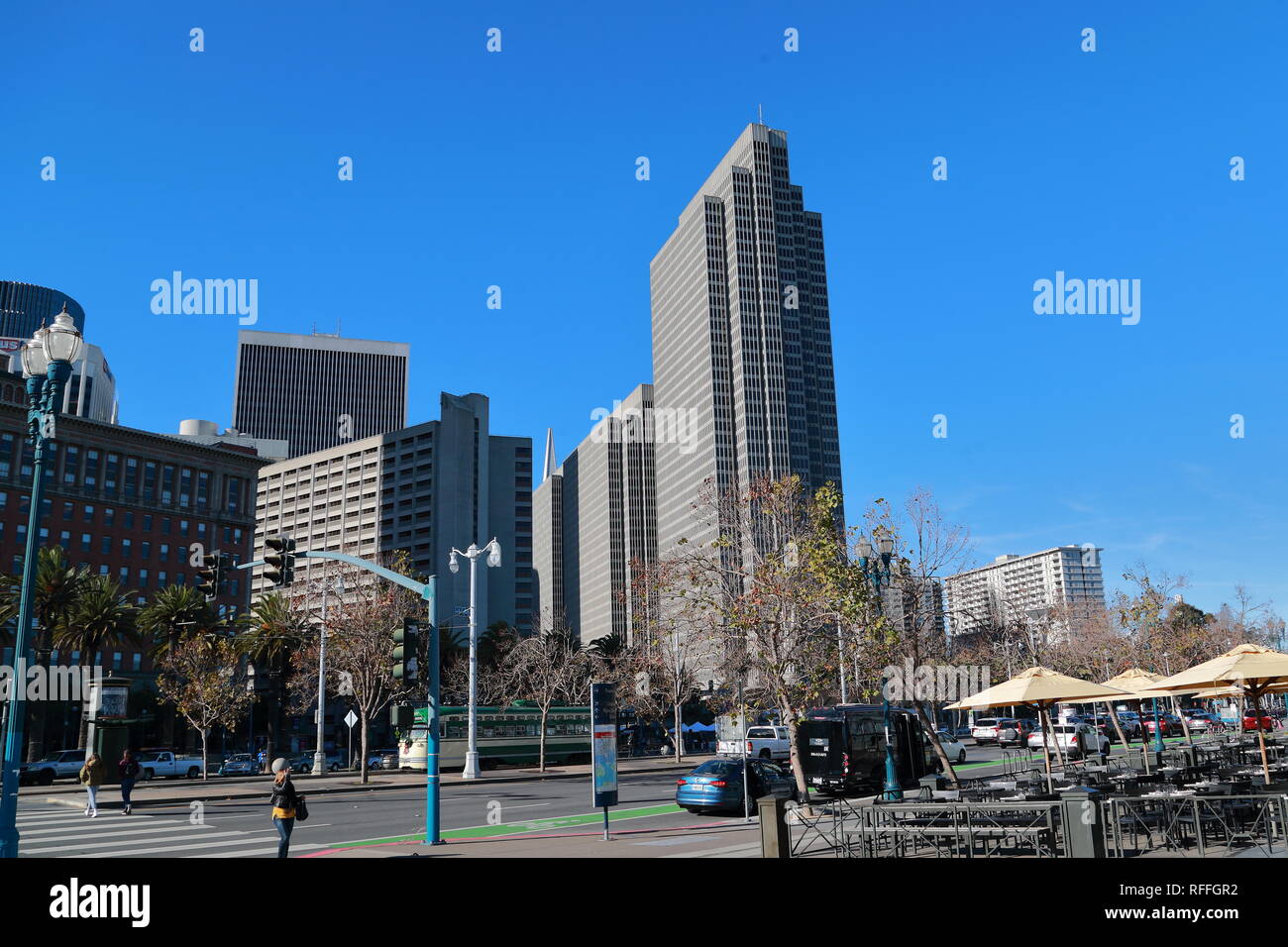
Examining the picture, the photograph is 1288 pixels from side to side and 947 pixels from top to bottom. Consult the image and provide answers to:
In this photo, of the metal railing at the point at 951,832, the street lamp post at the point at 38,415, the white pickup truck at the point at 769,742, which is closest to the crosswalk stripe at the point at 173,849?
the street lamp post at the point at 38,415

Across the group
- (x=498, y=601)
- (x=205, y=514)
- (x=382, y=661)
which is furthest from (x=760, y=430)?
(x=382, y=661)

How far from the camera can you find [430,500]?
453 feet

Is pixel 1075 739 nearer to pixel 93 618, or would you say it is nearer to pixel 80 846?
pixel 80 846

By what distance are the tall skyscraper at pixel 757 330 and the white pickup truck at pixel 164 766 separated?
127 metres

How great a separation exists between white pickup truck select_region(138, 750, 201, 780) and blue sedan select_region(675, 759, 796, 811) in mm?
35911

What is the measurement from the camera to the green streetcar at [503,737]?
47250 mm

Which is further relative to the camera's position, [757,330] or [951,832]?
[757,330]

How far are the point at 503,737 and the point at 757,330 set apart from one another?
13898cm

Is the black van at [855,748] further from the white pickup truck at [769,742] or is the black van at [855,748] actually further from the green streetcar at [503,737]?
the green streetcar at [503,737]

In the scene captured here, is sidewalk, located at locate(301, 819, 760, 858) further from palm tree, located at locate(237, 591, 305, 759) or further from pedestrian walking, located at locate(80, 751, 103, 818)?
palm tree, located at locate(237, 591, 305, 759)

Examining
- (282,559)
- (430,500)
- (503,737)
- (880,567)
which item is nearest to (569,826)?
(282,559)

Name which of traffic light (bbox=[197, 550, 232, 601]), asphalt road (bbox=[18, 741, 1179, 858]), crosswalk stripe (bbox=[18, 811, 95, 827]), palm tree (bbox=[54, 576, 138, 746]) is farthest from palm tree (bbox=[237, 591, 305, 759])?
traffic light (bbox=[197, 550, 232, 601])

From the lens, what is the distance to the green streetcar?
4725cm
